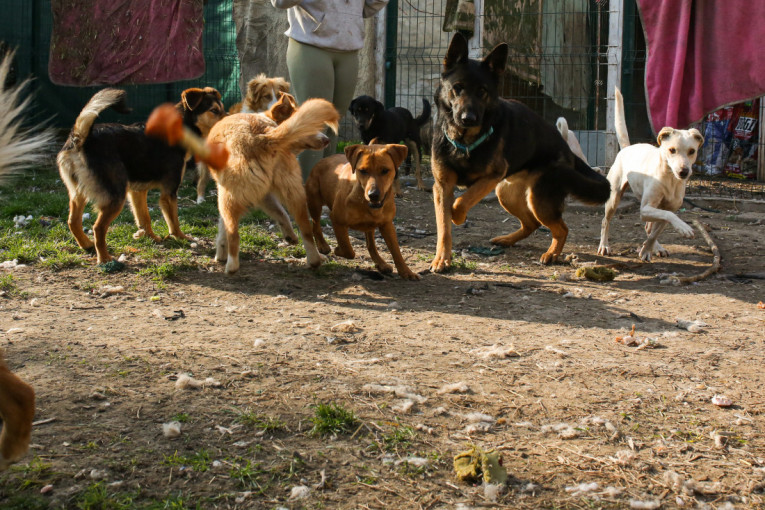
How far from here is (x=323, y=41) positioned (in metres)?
6.27

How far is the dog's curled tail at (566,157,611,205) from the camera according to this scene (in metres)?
5.98

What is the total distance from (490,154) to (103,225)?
116 inches

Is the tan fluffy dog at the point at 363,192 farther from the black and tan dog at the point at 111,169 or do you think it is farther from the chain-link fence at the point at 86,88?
the chain-link fence at the point at 86,88

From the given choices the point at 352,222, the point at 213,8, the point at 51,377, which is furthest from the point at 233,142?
the point at 213,8

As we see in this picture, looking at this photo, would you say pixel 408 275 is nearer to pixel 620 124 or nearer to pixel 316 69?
pixel 316 69

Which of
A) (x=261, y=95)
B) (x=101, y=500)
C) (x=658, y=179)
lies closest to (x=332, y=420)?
(x=101, y=500)

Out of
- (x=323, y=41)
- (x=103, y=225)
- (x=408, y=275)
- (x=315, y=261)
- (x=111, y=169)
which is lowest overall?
(x=408, y=275)

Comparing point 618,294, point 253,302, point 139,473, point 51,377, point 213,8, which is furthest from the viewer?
point 213,8

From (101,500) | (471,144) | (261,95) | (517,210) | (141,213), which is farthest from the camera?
(261,95)

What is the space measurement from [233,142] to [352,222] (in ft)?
3.30

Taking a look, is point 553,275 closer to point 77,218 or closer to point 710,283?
point 710,283

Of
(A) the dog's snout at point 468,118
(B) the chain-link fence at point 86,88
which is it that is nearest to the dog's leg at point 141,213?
(A) the dog's snout at point 468,118

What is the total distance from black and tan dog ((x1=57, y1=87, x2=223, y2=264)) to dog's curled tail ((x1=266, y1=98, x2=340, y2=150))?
1196 millimetres

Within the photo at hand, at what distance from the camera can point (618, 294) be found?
4.95 meters
